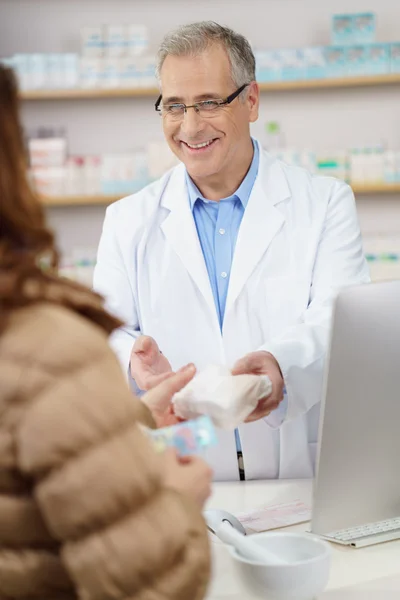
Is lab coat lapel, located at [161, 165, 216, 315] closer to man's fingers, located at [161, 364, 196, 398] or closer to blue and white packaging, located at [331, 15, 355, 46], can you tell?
man's fingers, located at [161, 364, 196, 398]

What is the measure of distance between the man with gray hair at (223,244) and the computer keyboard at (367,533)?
2.12ft

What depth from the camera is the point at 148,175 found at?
457 cm

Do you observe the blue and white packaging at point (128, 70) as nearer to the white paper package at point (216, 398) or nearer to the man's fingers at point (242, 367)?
the man's fingers at point (242, 367)

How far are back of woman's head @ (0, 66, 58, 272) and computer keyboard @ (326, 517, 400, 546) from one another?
2.81 feet

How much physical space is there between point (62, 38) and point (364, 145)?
1.86 m

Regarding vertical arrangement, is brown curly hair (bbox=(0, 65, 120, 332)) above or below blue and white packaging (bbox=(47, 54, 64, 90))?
above

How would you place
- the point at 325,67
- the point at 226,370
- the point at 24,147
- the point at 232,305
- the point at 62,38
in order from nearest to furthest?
1. the point at 24,147
2. the point at 226,370
3. the point at 232,305
4. the point at 325,67
5. the point at 62,38

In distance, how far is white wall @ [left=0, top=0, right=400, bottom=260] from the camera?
4.66m

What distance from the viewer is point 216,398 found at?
1.50m

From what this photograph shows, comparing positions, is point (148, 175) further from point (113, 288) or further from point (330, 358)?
point (330, 358)

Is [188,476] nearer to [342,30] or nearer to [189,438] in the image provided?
[189,438]

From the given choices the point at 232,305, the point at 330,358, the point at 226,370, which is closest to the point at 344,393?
the point at 330,358

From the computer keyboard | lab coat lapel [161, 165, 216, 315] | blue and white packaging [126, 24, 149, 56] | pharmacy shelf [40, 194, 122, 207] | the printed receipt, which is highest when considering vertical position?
blue and white packaging [126, 24, 149, 56]

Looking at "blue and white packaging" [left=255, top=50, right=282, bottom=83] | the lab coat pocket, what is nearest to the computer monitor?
the lab coat pocket
